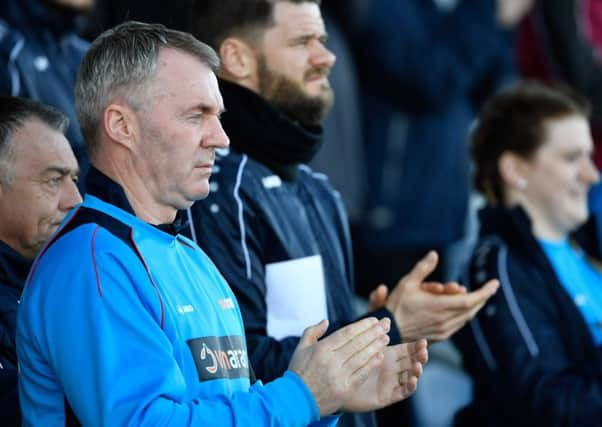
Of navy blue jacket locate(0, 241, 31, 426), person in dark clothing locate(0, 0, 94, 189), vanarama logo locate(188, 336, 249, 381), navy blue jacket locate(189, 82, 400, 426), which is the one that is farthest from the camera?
person in dark clothing locate(0, 0, 94, 189)

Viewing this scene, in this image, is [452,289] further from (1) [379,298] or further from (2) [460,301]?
(1) [379,298]

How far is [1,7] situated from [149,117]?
1.81 meters

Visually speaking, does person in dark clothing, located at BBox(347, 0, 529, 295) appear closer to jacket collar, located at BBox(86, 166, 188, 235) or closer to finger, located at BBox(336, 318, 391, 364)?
finger, located at BBox(336, 318, 391, 364)

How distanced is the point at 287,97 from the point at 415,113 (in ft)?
7.04

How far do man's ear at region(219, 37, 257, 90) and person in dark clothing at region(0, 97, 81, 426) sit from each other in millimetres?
585

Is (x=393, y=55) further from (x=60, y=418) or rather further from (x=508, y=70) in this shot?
(x=60, y=418)

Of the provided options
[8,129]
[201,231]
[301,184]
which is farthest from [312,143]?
[8,129]

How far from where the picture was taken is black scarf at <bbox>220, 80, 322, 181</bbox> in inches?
125

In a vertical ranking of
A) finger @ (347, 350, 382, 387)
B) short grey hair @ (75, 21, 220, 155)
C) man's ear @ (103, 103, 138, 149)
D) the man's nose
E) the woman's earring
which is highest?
short grey hair @ (75, 21, 220, 155)

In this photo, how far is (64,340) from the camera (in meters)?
2.13

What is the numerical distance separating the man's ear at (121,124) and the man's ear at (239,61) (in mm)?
952

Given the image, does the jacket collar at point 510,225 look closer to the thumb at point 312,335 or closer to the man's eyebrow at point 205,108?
the thumb at point 312,335

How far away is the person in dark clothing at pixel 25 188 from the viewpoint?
8.93 ft

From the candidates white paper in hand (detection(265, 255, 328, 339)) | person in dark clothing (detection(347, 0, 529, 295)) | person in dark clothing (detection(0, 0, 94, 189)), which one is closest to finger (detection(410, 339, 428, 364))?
white paper in hand (detection(265, 255, 328, 339))
